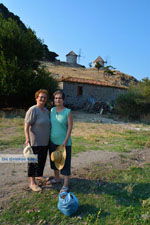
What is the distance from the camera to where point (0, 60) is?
14.9m

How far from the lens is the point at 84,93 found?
22594mm

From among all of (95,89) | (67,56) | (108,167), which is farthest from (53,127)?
(67,56)

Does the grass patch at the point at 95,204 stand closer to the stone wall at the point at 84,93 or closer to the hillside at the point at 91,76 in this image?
the stone wall at the point at 84,93

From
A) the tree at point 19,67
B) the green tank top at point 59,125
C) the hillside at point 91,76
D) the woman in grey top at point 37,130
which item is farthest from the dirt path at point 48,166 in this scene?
the hillside at point 91,76

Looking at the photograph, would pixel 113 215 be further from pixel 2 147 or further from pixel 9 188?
pixel 2 147

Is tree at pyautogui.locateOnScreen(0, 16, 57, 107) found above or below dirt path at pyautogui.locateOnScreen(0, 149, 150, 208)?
above

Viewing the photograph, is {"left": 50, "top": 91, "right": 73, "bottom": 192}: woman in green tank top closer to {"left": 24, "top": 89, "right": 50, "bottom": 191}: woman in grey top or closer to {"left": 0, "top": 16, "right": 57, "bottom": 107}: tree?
{"left": 24, "top": 89, "right": 50, "bottom": 191}: woman in grey top

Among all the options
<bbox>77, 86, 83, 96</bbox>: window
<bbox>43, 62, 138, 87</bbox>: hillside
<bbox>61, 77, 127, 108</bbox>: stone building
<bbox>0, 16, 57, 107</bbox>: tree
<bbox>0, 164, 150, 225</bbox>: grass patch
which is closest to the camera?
<bbox>0, 164, 150, 225</bbox>: grass patch

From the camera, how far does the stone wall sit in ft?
72.0

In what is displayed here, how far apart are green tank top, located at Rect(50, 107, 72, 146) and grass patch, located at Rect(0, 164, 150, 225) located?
0.97 metres

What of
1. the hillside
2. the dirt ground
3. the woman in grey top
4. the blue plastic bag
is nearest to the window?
the hillside

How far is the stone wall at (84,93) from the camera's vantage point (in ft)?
72.0

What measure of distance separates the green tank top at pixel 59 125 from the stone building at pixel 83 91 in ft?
59.8

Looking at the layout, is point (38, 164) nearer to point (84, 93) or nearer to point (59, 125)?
point (59, 125)
